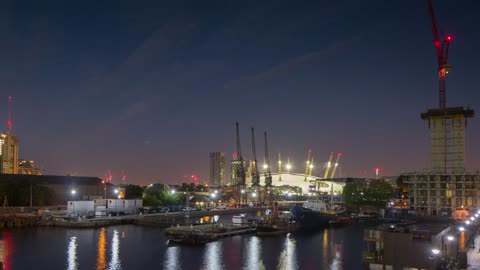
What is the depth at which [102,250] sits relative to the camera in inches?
1084

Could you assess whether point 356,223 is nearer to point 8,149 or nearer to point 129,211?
point 129,211

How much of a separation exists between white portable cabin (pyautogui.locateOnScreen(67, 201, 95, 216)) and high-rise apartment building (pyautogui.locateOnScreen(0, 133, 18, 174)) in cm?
7670

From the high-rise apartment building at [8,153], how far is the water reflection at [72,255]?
3569 inches

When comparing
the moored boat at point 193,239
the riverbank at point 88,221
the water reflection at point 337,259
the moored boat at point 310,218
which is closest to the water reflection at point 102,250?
the riverbank at point 88,221

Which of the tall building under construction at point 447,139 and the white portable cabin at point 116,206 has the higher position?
the tall building under construction at point 447,139

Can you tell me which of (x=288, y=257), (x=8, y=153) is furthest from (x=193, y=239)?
(x=8, y=153)

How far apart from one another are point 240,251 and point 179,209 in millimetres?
28090

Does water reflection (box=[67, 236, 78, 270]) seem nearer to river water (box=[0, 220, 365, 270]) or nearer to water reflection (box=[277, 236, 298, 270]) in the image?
river water (box=[0, 220, 365, 270])

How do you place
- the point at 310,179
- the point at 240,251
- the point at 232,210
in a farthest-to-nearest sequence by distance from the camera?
the point at 310,179, the point at 232,210, the point at 240,251

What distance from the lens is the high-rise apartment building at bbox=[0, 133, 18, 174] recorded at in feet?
366

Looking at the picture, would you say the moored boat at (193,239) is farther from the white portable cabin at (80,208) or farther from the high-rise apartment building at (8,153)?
the high-rise apartment building at (8,153)

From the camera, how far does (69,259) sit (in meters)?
24.7

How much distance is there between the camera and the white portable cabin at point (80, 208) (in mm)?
43188

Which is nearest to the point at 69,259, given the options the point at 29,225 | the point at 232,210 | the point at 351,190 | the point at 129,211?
the point at 29,225
